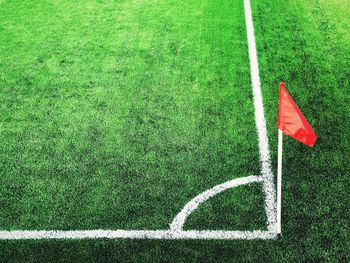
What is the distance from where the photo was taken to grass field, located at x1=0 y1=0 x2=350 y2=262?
3578 millimetres

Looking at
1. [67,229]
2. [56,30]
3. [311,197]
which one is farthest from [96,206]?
[56,30]

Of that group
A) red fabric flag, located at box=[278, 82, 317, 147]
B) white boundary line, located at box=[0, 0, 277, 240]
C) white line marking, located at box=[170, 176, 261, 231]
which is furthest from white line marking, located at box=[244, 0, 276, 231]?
red fabric flag, located at box=[278, 82, 317, 147]

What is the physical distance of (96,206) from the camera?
386 centimetres

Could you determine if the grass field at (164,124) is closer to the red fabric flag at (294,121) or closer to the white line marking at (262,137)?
the white line marking at (262,137)

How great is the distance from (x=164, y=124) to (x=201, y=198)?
3.94 feet

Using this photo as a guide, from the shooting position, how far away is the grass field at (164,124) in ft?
11.7

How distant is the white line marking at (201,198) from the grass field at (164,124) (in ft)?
0.20

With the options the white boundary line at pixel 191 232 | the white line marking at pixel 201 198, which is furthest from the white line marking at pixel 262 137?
the white line marking at pixel 201 198

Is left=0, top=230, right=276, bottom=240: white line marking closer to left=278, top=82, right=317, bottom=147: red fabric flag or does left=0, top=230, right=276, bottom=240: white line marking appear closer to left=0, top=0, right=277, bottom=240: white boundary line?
left=0, top=0, right=277, bottom=240: white boundary line

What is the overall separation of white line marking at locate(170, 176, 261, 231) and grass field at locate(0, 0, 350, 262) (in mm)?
60

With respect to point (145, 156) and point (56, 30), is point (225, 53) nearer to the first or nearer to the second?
point (145, 156)

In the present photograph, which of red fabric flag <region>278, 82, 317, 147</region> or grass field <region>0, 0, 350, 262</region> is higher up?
red fabric flag <region>278, 82, 317, 147</region>

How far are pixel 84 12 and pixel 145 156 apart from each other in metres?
3.94

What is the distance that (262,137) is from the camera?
450 centimetres
